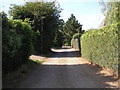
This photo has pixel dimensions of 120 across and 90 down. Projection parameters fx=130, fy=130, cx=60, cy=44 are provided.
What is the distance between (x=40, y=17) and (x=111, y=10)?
13770 millimetres

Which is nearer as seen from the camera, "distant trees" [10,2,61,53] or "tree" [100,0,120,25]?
"tree" [100,0,120,25]

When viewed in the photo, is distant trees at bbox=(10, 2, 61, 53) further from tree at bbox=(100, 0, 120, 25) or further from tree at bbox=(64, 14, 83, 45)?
tree at bbox=(64, 14, 83, 45)

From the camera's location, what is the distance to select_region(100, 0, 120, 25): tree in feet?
29.0

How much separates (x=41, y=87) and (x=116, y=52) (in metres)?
4.04

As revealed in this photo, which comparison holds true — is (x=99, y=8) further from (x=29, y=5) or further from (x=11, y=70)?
(x=29, y=5)

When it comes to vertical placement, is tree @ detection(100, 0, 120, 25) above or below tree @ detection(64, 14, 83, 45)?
below

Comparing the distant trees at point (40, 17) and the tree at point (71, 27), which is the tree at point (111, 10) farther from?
the tree at point (71, 27)

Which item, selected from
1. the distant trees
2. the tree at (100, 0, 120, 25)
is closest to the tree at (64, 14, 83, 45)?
the distant trees

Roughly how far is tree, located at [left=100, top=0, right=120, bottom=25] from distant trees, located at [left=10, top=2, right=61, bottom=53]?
11.6m

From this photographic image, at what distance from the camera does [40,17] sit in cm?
2122

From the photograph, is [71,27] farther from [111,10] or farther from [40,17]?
[111,10]

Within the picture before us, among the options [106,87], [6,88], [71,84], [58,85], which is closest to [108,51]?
[106,87]

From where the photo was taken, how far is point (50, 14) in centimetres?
2248

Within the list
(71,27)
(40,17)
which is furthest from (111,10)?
(71,27)
